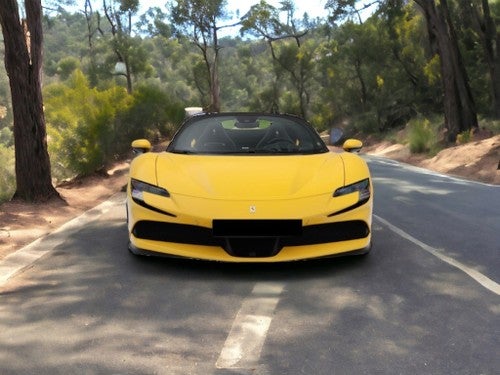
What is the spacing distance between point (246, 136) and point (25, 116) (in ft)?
14.4

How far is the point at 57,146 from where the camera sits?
1399 centimetres

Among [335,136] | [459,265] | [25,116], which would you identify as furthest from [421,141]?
[459,265]

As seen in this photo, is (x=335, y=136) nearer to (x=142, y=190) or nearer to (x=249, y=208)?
(x=249, y=208)

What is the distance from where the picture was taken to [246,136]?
6.52m

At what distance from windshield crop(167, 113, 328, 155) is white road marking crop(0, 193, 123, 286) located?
164 cm

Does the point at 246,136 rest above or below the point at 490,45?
below

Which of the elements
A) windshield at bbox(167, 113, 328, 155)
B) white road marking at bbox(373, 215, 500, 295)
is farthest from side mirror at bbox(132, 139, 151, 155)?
white road marking at bbox(373, 215, 500, 295)

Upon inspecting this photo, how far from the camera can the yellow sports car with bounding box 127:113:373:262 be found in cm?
444

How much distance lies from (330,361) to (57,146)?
1231 cm

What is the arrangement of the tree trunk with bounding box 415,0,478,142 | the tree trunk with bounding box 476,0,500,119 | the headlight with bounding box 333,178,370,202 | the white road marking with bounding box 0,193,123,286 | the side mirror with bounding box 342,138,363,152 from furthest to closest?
the tree trunk with bounding box 476,0,500,119 < the tree trunk with bounding box 415,0,478,142 < the side mirror with bounding box 342,138,363,152 < the white road marking with bounding box 0,193,123,286 < the headlight with bounding box 333,178,370,202

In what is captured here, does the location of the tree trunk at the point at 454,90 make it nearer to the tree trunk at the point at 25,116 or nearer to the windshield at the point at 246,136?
the tree trunk at the point at 25,116

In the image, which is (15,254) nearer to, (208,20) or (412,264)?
(412,264)

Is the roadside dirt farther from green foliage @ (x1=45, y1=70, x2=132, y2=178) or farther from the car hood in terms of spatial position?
the car hood

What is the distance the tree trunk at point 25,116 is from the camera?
8867 mm
